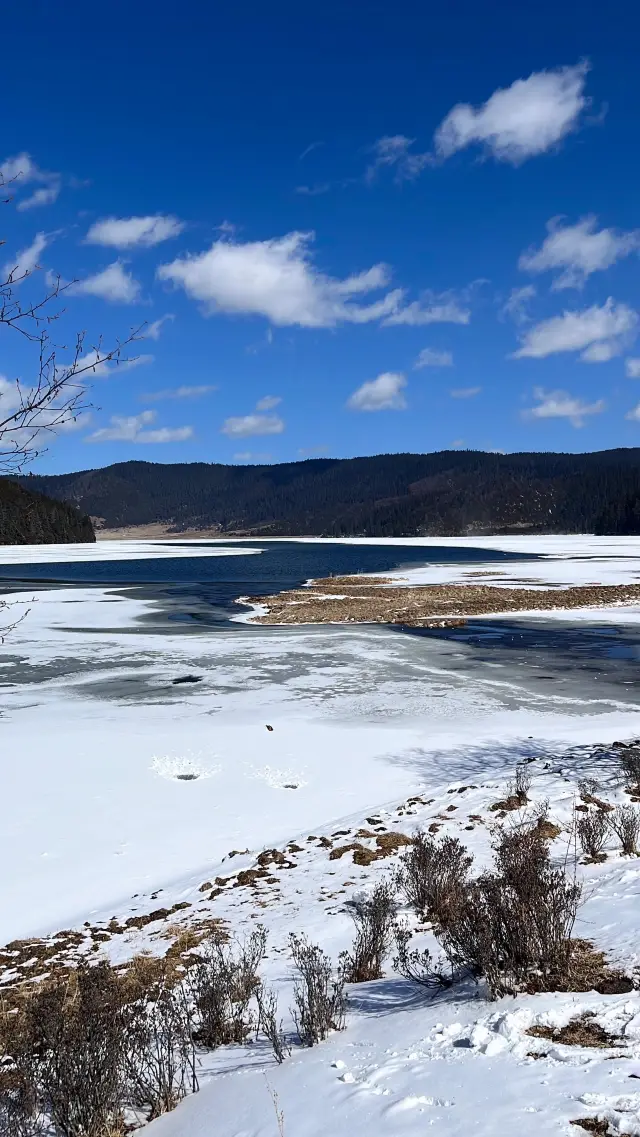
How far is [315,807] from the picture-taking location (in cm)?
1114

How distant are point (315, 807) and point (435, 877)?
378cm

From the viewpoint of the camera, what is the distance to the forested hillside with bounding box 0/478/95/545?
12062 centimetres

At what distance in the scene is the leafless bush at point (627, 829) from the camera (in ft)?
26.9

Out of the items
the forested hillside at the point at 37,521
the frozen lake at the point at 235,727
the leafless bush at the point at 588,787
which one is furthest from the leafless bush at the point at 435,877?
the forested hillside at the point at 37,521

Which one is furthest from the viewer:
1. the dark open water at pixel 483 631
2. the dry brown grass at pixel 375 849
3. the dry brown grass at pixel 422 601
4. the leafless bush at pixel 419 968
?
the dry brown grass at pixel 422 601

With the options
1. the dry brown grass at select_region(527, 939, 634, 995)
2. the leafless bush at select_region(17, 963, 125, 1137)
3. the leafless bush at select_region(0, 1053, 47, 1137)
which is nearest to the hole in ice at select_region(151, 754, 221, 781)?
the leafless bush at select_region(17, 963, 125, 1137)

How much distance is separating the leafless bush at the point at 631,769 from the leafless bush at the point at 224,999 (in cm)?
695

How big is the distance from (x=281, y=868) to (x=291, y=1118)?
17.1 ft

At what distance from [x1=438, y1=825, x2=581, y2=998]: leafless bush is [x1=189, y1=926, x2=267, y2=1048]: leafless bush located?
159 centimetres

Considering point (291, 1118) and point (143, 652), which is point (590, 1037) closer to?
point (291, 1118)

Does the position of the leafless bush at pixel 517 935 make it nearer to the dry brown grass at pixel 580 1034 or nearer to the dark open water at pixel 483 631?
the dry brown grass at pixel 580 1034

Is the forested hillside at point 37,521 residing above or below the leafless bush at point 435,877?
above

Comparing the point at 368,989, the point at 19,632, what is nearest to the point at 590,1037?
the point at 368,989

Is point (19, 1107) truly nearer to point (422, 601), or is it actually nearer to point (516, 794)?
point (516, 794)
